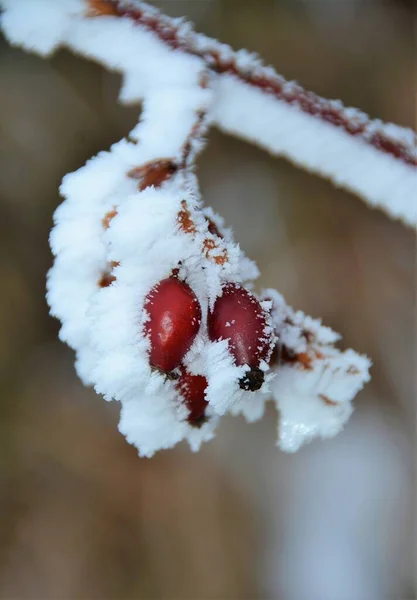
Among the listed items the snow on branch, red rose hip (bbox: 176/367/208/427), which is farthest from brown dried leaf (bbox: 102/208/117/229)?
red rose hip (bbox: 176/367/208/427)

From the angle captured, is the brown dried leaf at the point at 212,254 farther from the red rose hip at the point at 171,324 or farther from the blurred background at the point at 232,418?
the blurred background at the point at 232,418

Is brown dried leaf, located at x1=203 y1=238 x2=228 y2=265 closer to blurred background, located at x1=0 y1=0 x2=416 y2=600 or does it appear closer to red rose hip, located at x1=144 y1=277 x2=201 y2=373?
red rose hip, located at x1=144 y1=277 x2=201 y2=373

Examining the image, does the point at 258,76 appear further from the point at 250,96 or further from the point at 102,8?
the point at 102,8

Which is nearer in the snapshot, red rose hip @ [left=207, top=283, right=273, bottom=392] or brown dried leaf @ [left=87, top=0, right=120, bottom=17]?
red rose hip @ [left=207, top=283, right=273, bottom=392]

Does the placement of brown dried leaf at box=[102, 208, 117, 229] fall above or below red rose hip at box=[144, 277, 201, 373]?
above

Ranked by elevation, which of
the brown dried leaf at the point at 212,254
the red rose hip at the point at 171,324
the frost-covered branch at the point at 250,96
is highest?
the frost-covered branch at the point at 250,96

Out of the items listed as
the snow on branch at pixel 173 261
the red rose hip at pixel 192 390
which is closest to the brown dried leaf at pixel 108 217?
the snow on branch at pixel 173 261

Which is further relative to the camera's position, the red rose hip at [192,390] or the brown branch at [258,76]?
the brown branch at [258,76]

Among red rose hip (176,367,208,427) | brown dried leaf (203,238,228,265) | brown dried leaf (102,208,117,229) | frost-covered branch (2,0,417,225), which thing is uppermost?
frost-covered branch (2,0,417,225)

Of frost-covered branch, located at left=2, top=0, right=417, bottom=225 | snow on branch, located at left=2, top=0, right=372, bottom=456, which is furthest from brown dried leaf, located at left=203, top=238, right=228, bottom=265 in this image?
Result: frost-covered branch, located at left=2, top=0, right=417, bottom=225
